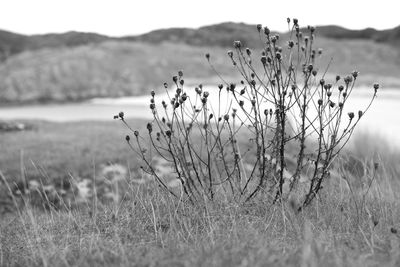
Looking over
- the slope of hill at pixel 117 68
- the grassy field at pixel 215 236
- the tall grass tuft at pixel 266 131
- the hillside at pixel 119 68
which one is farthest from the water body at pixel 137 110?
the grassy field at pixel 215 236

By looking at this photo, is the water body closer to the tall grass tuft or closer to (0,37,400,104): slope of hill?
(0,37,400,104): slope of hill

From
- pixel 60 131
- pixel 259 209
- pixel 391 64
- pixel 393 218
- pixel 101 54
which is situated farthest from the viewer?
pixel 391 64

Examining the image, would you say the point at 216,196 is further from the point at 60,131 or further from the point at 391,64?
the point at 391,64

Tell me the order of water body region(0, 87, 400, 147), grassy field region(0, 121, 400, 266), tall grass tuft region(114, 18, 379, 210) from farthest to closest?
water body region(0, 87, 400, 147)
tall grass tuft region(114, 18, 379, 210)
grassy field region(0, 121, 400, 266)

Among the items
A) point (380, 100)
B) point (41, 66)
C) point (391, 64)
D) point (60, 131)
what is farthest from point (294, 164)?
point (391, 64)

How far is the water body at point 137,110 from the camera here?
43.9 feet

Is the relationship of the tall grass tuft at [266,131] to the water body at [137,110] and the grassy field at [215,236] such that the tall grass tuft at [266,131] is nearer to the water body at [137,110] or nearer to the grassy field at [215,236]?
the grassy field at [215,236]

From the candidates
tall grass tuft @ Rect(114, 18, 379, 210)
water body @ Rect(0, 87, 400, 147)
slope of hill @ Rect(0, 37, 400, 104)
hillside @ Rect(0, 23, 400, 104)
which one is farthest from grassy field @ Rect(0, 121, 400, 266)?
slope of hill @ Rect(0, 37, 400, 104)

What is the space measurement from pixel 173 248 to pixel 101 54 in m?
27.0

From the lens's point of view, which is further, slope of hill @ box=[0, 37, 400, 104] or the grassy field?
slope of hill @ box=[0, 37, 400, 104]

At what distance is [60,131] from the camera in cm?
1229

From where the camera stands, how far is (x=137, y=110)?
18.5 metres

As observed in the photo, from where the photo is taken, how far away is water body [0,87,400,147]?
13.4 m

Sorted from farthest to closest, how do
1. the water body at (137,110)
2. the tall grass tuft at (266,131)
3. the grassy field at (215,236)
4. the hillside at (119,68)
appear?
1. the hillside at (119,68)
2. the water body at (137,110)
3. the tall grass tuft at (266,131)
4. the grassy field at (215,236)
